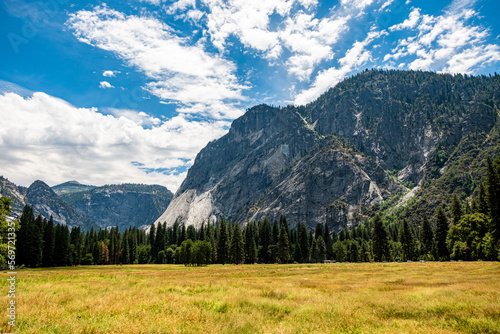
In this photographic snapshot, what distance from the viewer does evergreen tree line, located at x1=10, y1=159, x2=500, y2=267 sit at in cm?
6512

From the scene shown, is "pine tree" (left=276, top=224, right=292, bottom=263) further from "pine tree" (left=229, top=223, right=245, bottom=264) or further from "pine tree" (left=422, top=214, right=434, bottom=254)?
"pine tree" (left=422, top=214, right=434, bottom=254)

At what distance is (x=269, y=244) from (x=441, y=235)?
6222 cm

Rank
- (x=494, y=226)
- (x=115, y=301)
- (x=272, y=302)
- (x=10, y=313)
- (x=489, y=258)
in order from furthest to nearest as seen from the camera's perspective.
→ (x=489, y=258), (x=494, y=226), (x=272, y=302), (x=115, y=301), (x=10, y=313)

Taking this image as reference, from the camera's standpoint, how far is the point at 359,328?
35.6ft

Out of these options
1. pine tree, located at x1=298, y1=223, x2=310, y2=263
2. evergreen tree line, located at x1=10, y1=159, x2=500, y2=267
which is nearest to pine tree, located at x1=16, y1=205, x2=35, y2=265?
evergreen tree line, located at x1=10, y1=159, x2=500, y2=267

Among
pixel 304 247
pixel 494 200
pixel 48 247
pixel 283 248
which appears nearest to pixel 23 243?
pixel 48 247

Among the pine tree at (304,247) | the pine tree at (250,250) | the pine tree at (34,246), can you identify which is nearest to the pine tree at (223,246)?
Result: the pine tree at (250,250)

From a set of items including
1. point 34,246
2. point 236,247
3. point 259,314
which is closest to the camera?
point 259,314

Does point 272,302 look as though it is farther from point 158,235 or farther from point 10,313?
point 158,235

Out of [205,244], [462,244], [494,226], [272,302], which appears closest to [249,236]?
[205,244]

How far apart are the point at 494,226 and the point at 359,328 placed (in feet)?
172

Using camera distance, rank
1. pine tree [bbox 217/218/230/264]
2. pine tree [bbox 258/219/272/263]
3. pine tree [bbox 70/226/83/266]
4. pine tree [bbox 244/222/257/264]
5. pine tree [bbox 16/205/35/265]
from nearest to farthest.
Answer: pine tree [bbox 16/205/35/265] → pine tree [bbox 70/226/83/266] → pine tree [bbox 217/218/230/264] → pine tree [bbox 244/222/257/264] → pine tree [bbox 258/219/272/263]

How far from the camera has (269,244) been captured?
117250mm

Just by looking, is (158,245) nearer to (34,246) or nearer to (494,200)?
(34,246)
